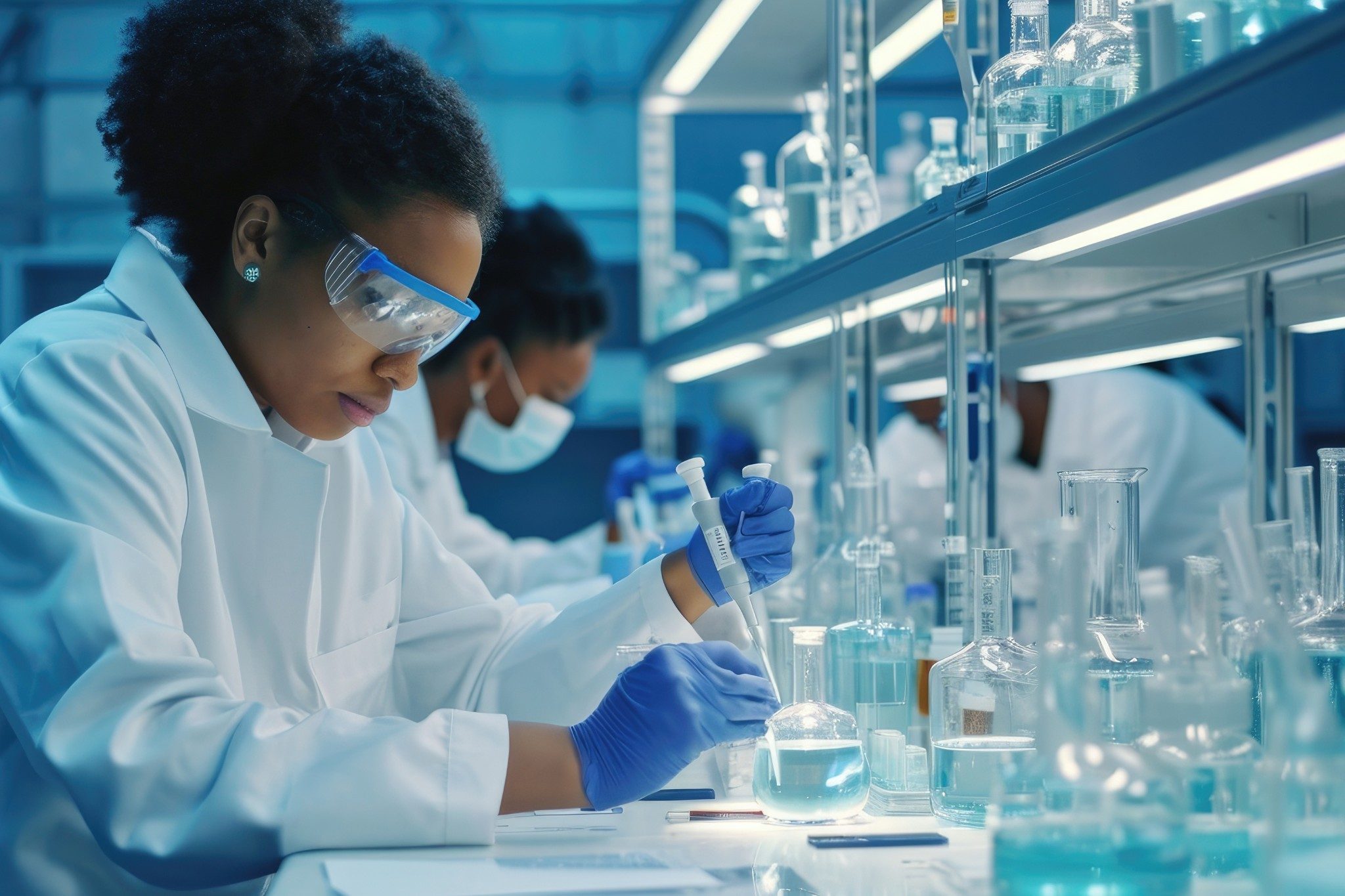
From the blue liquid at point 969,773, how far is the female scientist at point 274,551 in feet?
0.66

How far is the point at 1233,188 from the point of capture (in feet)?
3.40

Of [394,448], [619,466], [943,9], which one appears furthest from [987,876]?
[619,466]

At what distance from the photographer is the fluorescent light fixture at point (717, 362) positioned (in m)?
3.11

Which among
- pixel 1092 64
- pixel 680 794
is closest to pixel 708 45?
pixel 1092 64

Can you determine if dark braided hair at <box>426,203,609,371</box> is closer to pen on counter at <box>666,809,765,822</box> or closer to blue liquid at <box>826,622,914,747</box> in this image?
blue liquid at <box>826,622,914,747</box>

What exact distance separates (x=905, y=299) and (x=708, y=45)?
5.26 ft

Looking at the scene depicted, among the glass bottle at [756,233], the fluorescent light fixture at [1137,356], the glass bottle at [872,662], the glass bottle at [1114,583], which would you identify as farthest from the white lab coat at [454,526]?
the glass bottle at [1114,583]

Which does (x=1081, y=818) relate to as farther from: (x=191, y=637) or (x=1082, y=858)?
(x=191, y=637)

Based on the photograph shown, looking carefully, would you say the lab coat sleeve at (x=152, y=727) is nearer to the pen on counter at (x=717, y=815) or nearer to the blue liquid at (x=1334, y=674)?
the pen on counter at (x=717, y=815)

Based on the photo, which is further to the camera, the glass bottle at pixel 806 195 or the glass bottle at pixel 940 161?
the glass bottle at pixel 806 195

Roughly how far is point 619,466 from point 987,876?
9.41 feet

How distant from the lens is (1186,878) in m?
0.90

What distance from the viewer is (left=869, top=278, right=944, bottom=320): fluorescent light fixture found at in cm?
181

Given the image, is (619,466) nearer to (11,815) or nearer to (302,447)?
(302,447)
